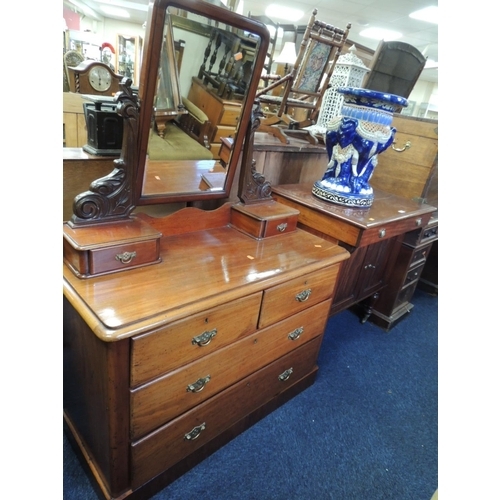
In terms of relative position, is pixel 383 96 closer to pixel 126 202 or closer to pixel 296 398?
pixel 126 202

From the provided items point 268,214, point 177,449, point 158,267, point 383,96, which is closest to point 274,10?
point 383,96

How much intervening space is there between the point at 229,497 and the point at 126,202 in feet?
3.85

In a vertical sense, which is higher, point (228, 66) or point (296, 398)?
point (228, 66)

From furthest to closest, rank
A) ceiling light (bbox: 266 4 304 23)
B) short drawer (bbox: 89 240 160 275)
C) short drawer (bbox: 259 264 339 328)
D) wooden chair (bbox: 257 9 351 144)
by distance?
ceiling light (bbox: 266 4 304 23) < wooden chair (bbox: 257 9 351 144) < short drawer (bbox: 259 264 339 328) < short drawer (bbox: 89 240 160 275)

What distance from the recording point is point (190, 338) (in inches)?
40.5

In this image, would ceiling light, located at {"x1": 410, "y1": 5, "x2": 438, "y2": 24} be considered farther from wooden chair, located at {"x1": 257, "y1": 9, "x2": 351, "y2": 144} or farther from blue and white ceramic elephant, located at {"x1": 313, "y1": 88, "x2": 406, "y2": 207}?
blue and white ceramic elephant, located at {"x1": 313, "y1": 88, "x2": 406, "y2": 207}

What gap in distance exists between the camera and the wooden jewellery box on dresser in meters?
0.94

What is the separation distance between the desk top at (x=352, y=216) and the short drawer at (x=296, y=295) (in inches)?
8.8

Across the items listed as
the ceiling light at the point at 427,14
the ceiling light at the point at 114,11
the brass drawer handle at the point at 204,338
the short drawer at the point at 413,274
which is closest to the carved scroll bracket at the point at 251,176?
the brass drawer handle at the point at 204,338

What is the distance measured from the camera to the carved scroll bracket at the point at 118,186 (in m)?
1.02

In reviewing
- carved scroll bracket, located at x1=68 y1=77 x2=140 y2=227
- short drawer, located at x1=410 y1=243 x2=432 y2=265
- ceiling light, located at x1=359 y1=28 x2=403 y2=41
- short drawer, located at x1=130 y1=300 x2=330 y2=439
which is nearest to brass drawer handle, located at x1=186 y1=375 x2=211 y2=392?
short drawer, located at x1=130 y1=300 x2=330 y2=439

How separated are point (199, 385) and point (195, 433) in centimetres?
24

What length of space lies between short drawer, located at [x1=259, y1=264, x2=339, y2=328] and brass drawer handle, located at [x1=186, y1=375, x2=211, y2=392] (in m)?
0.28
